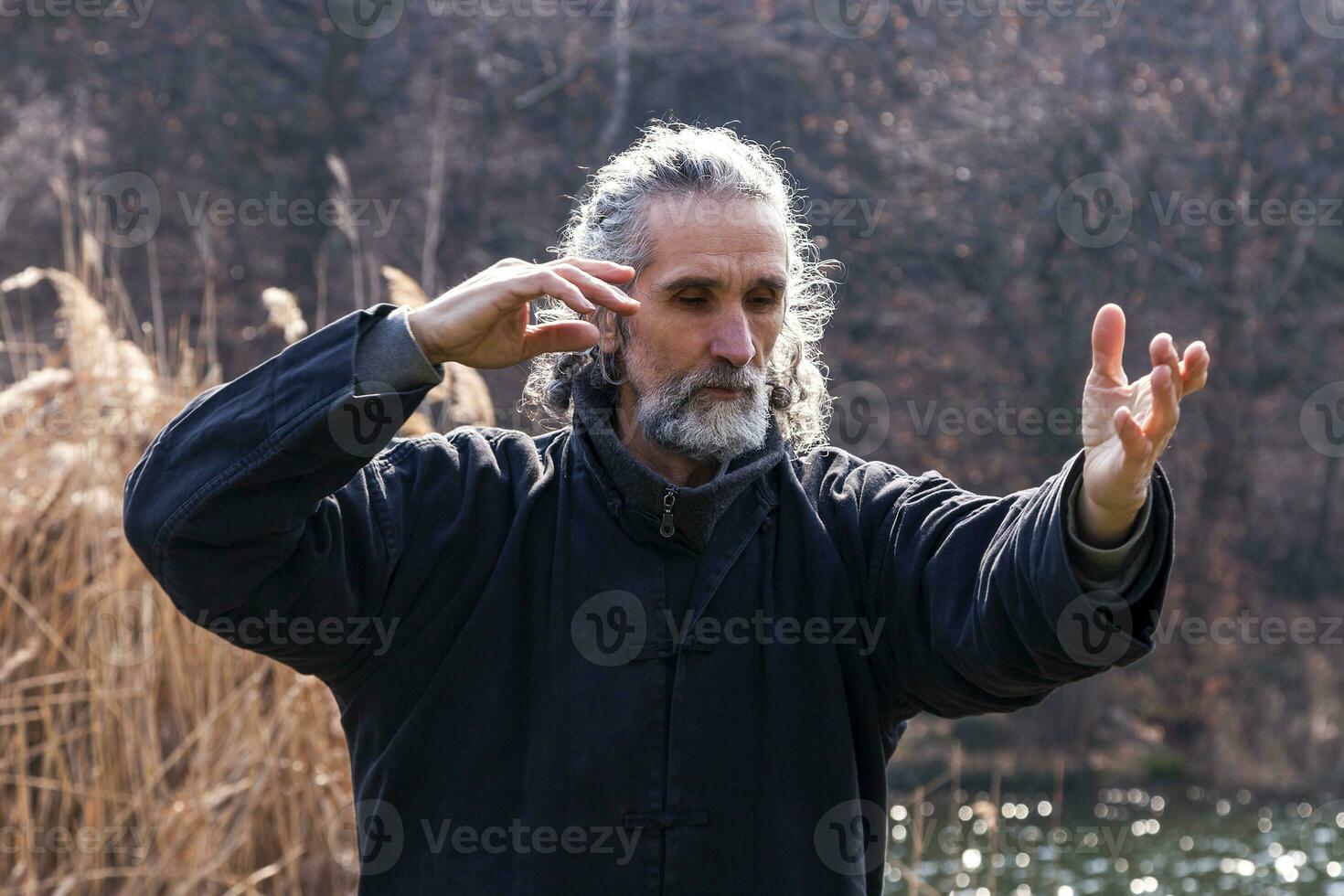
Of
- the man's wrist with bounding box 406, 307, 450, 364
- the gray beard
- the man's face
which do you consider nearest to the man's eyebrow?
the man's face

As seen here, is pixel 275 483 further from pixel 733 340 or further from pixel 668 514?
pixel 733 340

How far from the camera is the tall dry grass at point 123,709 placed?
10.9ft

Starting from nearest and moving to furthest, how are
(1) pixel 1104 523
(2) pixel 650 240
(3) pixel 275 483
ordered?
(1) pixel 1104 523, (3) pixel 275 483, (2) pixel 650 240

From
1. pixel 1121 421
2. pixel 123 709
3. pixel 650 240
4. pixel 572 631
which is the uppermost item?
pixel 650 240

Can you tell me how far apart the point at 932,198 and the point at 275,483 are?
8334 mm

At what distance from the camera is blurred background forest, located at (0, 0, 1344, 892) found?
8430mm

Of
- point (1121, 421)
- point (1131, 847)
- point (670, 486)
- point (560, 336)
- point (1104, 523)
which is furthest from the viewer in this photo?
point (1131, 847)

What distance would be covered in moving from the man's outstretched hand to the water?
368 centimetres

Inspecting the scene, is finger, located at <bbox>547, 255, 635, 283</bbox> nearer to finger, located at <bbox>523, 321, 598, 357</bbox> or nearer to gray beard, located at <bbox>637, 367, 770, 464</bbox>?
finger, located at <bbox>523, 321, 598, 357</bbox>

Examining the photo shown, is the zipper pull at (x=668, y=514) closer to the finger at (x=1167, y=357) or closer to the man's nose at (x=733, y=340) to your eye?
the man's nose at (x=733, y=340)

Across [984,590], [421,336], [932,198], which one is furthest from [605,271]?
[932,198]

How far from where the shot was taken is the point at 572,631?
76.0 inches

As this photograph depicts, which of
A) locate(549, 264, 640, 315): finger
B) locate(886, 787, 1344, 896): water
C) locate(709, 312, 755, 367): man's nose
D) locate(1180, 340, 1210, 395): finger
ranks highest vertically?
locate(549, 264, 640, 315): finger

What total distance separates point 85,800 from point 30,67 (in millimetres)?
8188
